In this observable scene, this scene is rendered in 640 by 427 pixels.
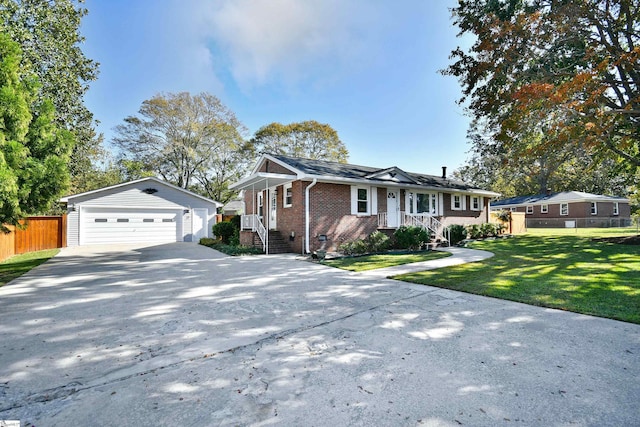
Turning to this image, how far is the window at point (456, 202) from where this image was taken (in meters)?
17.8

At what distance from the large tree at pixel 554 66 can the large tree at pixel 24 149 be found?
13502 millimetres

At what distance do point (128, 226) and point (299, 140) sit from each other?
2084 cm

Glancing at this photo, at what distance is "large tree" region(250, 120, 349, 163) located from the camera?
110ft

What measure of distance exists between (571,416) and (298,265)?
770cm

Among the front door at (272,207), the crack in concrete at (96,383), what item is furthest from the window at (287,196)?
the crack in concrete at (96,383)

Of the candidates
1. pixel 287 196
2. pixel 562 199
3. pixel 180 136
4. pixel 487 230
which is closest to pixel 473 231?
pixel 487 230

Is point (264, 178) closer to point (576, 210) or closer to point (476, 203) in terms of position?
point (476, 203)

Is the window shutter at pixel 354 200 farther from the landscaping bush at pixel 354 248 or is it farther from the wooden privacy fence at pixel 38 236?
the wooden privacy fence at pixel 38 236

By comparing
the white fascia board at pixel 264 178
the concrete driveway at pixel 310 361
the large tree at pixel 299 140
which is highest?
the large tree at pixel 299 140

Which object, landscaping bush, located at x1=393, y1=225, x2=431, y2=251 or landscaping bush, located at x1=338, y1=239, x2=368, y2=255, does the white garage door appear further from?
landscaping bush, located at x1=393, y1=225, x2=431, y2=251

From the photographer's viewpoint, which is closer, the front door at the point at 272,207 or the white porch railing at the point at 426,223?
the front door at the point at 272,207

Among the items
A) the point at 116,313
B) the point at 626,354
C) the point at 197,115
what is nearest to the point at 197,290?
the point at 116,313

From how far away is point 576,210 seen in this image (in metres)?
30.2

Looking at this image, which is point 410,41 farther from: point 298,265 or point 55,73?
point 55,73
